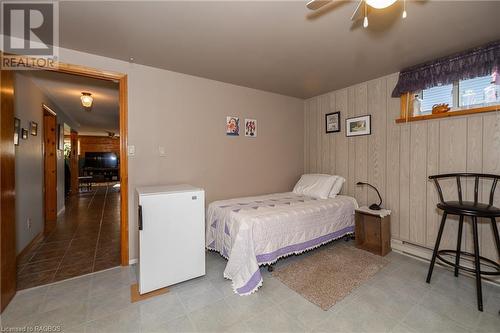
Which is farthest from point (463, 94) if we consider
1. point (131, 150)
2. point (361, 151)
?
point (131, 150)

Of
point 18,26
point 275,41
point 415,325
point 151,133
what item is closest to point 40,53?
point 18,26

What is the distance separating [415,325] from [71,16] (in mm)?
3613

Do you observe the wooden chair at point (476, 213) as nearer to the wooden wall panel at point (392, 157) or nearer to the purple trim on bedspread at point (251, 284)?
the wooden wall panel at point (392, 157)

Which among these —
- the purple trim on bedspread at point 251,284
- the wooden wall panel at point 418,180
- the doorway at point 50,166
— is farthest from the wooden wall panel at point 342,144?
the doorway at point 50,166

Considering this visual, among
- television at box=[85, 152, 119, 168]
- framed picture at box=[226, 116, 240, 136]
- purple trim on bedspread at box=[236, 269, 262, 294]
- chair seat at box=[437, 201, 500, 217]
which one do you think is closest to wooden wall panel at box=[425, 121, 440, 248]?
chair seat at box=[437, 201, 500, 217]

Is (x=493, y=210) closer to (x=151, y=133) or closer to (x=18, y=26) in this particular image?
(x=151, y=133)

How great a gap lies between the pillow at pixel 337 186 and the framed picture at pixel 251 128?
1.50m

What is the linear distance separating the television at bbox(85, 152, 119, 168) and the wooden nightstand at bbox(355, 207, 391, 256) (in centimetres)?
1164

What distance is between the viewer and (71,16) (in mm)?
1765

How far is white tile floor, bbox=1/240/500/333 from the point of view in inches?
64.2

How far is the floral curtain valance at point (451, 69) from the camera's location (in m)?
2.18

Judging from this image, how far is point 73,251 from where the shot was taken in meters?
2.96

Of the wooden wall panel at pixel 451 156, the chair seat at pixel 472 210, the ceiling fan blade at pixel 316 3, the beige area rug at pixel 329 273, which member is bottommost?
the beige area rug at pixel 329 273

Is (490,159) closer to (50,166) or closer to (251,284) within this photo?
(251,284)
